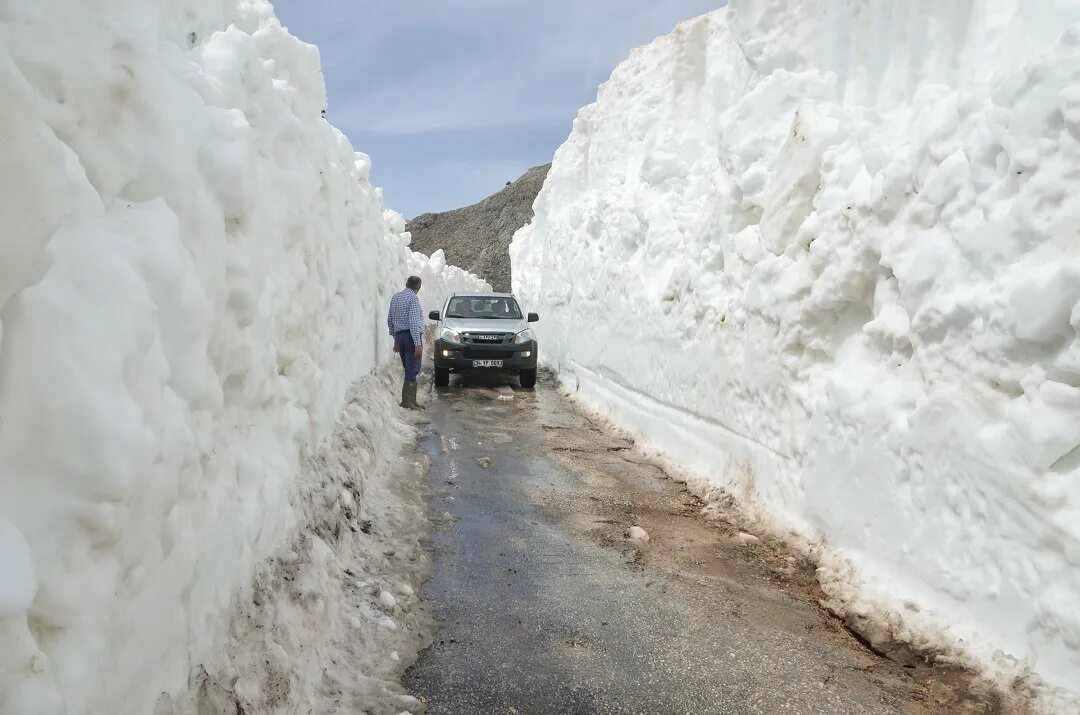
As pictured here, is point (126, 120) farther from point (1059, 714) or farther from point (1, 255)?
point (1059, 714)

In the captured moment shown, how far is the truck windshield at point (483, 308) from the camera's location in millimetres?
13617

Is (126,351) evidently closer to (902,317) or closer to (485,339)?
(902,317)

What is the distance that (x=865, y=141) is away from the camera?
5023mm

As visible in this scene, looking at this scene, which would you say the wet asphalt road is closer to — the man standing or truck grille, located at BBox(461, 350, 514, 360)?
the man standing

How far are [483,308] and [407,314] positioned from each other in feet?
13.5

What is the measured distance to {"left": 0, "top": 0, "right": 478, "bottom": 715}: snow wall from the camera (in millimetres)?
1479

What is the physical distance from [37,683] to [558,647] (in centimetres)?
249

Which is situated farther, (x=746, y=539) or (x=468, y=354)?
(x=468, y=354)

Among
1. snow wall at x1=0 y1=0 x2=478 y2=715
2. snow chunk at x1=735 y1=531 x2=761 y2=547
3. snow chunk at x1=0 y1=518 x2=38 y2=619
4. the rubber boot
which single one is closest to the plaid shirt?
the rubber boot

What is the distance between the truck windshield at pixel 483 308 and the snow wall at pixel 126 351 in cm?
1029

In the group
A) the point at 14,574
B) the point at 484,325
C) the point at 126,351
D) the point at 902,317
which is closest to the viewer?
the point at 14,574

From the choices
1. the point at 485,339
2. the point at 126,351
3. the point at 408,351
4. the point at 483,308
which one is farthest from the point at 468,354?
the point at 126,351

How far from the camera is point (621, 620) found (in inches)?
150

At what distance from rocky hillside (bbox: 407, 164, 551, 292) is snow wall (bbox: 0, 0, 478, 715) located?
47.3 m
